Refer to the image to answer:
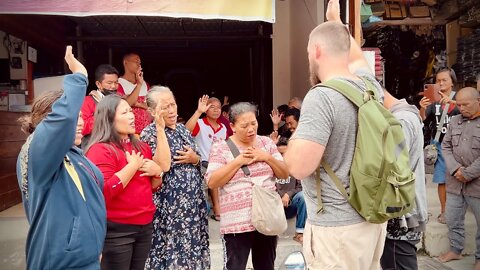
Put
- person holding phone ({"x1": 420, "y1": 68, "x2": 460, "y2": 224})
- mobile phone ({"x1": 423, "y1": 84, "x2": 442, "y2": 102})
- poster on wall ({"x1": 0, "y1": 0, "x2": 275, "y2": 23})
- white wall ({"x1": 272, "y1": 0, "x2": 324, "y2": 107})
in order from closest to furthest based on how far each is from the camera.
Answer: poster on wall ({"x1": 0, "y1": 0, "x2": 275, "y2": 23}) < person holding phone ({"x1": 420, "y1": 68, "x2": 460, "y2": 224}) < mobile phone ({"x1": 423, "y1": 84, "x2": 442, "y2": 102}) < white wall ({"x1": 272, "y1": 0, "x2": 324, "y2": 107})

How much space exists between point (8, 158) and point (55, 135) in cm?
515

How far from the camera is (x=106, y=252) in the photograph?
124 inches

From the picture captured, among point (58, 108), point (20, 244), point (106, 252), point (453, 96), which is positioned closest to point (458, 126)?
point (453, 96)

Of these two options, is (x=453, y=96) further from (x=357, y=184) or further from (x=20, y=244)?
(x=20, y=244)

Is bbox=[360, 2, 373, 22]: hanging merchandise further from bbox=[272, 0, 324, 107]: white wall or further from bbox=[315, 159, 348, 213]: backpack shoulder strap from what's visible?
bbox=[315, 159, 348, 213]: backpack shoulder strap

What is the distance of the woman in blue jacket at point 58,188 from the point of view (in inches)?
85.6

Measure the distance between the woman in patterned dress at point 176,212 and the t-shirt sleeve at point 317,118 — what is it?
182 centimetres

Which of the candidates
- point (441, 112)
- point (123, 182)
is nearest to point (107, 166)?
point (123, 182)


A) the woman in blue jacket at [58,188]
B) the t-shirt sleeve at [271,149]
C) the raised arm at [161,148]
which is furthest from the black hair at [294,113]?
the woman in blue jacket at [58,188]

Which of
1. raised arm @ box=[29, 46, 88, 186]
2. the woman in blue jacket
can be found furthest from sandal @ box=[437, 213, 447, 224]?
raised arm @ box=[29, 46, 88, 186]

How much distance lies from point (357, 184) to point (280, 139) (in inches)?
140

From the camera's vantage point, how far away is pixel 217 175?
11.6 feet

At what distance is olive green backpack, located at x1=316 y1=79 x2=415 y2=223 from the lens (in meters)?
2.09

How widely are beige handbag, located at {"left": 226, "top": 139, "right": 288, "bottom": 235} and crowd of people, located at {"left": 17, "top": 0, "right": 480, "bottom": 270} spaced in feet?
0.26
